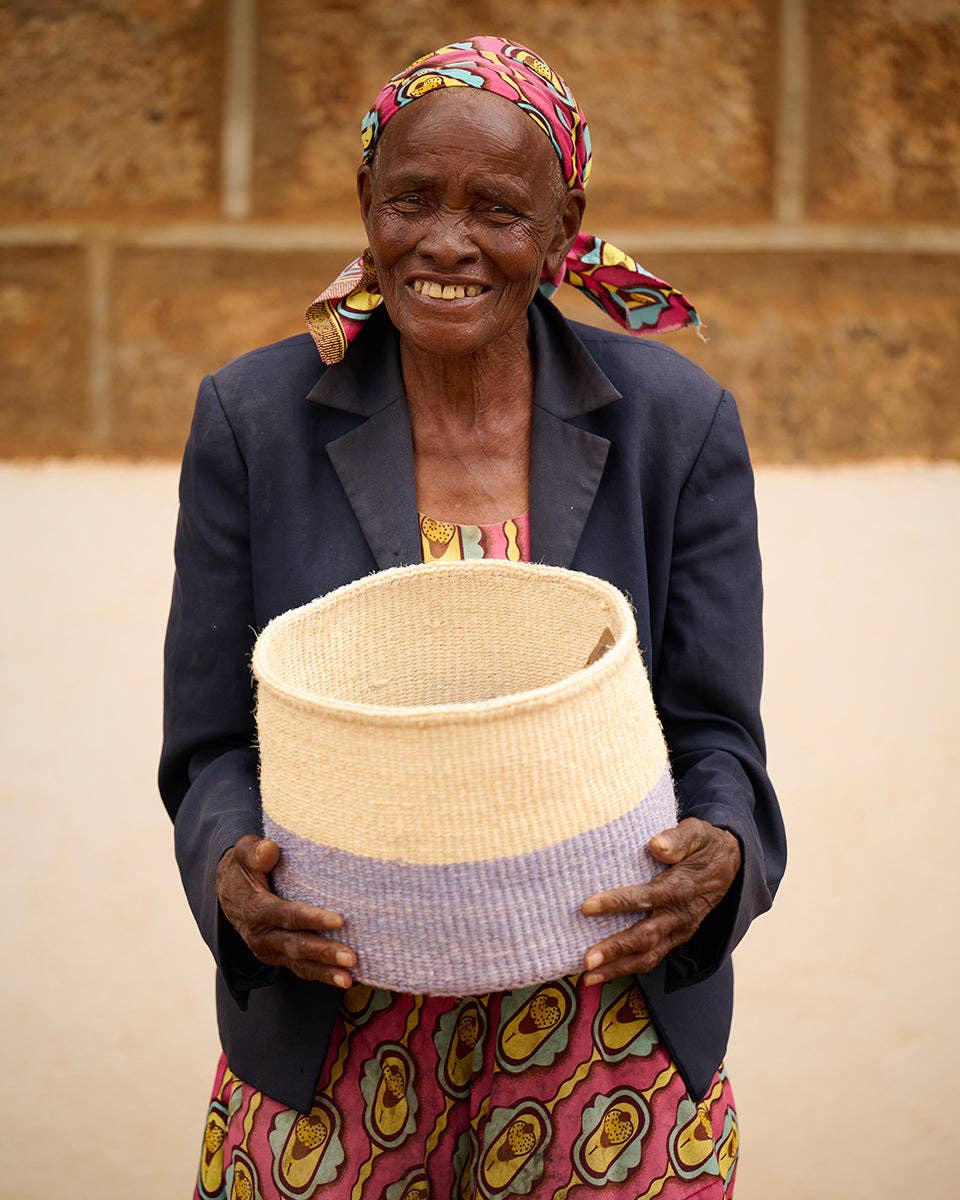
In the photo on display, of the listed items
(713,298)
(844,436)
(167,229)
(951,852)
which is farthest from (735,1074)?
(167,229)

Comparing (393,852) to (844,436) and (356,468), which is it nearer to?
(356,468)

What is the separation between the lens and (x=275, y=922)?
1595 mm

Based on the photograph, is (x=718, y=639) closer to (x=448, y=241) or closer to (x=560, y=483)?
(x=560, y=483)

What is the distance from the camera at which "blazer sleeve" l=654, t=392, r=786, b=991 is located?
1.93 meters

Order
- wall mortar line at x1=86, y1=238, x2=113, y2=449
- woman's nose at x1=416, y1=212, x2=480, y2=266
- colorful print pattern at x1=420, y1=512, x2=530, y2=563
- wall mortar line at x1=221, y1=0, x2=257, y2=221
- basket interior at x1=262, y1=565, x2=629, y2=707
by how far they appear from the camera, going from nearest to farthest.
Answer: basket interior at x1=262, y1=565, x2=629, y2=707, woman's nose at x1=416, y1=212, x2=480, y2=266, colorful print pattern at x1=420, y1=512, x2=530, y2=563, wall mortar line at x1=221, y1=0, x2=257, y2=221, wall mortar line at x1=86, y1=238, x2=113, y2=449

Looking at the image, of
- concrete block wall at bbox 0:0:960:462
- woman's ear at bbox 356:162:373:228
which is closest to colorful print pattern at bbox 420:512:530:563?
woman's ear at bbox 356:162:373:228

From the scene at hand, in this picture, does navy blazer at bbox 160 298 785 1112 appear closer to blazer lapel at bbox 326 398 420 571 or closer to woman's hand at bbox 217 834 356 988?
blazer lapel at bbox 326 398 420 571

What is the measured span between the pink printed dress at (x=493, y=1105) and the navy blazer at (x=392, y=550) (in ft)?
0.14

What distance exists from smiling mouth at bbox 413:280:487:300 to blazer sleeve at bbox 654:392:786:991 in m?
0.35

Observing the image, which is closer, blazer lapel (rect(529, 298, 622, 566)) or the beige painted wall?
blazer lapel (rect(529, 298, 622, 566))

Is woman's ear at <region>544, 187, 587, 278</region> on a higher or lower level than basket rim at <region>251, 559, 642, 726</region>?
higher

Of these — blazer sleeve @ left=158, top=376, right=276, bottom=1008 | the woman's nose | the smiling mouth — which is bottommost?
blazer sleeve @ left=158, top=376, right=276, bottom=1008

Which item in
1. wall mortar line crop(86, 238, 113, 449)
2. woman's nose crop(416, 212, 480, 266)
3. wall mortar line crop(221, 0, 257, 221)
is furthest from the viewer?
wall mortar line crop(86, 238, 113, 449)

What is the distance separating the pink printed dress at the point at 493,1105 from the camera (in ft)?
5.98
